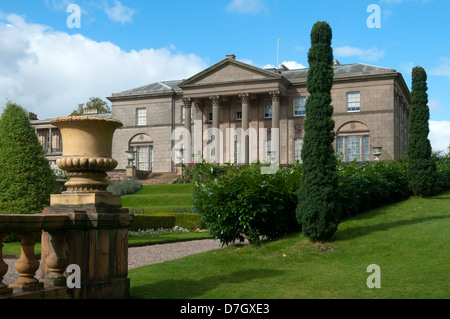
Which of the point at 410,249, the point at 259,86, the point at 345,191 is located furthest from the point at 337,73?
the point at 410,249

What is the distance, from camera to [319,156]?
12.4 meters

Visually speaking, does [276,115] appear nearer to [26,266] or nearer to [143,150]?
[143,150]

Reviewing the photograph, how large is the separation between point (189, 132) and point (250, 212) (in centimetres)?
3653

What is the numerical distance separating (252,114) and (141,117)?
1306 cm

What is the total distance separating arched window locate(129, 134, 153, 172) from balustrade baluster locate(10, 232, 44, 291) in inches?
1839

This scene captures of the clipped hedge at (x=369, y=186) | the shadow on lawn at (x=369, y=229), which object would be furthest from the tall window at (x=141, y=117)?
the shadow on lawn at (x=369, y=229)

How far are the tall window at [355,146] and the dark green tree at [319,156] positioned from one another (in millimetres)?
32060

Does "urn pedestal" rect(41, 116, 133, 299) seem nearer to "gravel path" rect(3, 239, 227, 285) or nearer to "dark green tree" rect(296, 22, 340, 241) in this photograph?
"gravel path" rect(3, 239, 227, 285)

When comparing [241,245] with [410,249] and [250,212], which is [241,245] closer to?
[250,212]

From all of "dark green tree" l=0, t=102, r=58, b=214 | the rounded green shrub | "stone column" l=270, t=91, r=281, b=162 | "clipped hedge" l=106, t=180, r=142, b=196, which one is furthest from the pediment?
the rounded green shrub

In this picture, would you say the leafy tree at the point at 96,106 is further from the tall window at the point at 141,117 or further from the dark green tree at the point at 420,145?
the dark green tree at the point at 420,145

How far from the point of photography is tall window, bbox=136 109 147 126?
53062 millimetres

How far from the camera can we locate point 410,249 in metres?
10.6

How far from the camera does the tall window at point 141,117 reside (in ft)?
174
